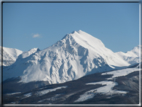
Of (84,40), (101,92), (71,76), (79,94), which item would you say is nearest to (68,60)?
(71,76)

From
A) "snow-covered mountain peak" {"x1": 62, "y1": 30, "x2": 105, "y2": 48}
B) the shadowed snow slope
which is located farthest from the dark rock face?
"snow-covered mountain peak" {"x1": 62, "y1": 30, "x2": 105, "y2": 48}

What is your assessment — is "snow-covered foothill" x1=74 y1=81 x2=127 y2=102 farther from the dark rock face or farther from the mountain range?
the dark rock face

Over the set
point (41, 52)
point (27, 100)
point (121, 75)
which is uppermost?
point (41, 52)

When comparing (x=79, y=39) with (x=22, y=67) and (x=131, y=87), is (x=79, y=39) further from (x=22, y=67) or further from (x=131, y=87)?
(x=131, y=87)

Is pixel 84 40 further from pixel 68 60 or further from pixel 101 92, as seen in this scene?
pixel 101 92

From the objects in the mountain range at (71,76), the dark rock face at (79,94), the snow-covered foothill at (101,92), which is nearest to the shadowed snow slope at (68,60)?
the mountain range at (71,76)

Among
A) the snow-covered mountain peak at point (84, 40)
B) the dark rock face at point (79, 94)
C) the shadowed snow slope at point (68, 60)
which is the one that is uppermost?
the snow-covered mountain peak at point (84, 40)

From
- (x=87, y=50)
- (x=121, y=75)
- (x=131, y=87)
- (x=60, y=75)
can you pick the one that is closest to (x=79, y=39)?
(x=87, y=50)

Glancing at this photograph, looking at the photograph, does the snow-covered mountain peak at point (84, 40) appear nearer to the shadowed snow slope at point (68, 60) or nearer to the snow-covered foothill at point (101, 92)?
the shadowed snow slope at point (68, 60)
